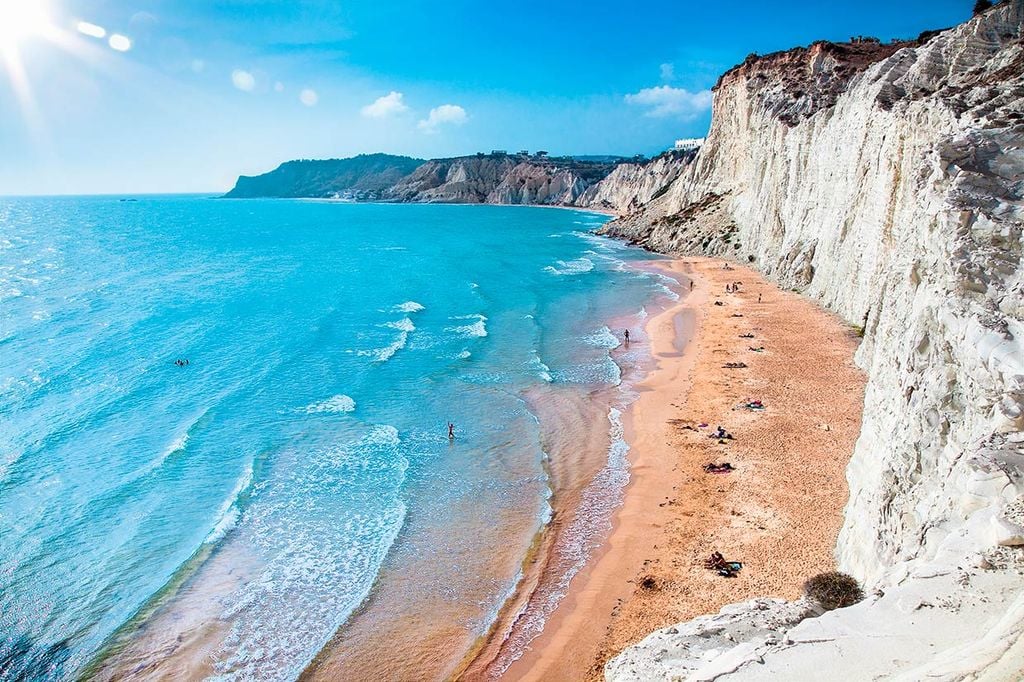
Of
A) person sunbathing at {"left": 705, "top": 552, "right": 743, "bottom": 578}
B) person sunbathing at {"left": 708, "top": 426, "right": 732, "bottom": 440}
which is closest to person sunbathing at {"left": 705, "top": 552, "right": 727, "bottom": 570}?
person sunbathing at {"left": 705, "top": 552, "right": 743, "bottom": 578}

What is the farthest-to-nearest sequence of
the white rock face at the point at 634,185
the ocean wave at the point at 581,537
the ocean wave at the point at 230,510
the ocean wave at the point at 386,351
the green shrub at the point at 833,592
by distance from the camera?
the white rock face at the point at 634,185 → the ocean wave at the point at 386,351 → the ocean wave at the point at 230,510 → the ocean wave at the point at 581,537 → the green shrub at the point at 833,592

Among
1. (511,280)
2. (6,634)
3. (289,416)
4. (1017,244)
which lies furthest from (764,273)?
(6,634)

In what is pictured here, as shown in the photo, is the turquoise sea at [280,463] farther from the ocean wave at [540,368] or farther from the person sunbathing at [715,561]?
the person sunbathing at [715,561]

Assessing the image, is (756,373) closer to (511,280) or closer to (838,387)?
(838,387)

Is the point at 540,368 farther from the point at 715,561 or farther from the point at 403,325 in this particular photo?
the point at 715,561

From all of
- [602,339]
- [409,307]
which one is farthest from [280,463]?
[409,307]

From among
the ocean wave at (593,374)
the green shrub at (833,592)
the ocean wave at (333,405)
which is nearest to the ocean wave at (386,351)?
the ocean wave at (333,405)
